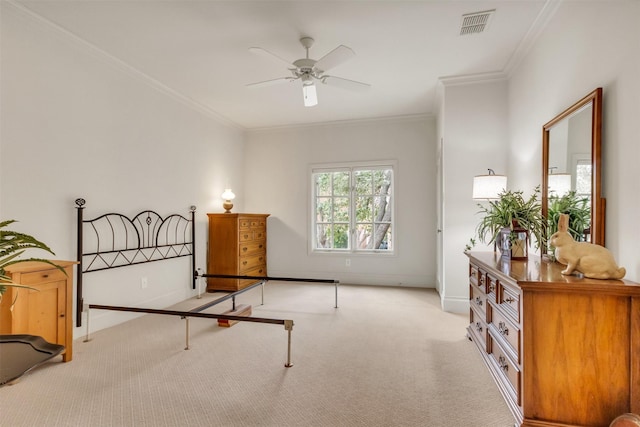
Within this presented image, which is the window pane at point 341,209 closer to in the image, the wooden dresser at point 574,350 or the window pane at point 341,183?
the window pane at point 341,183

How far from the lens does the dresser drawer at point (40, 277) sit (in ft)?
7.39

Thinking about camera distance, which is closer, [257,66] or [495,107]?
[257,66]

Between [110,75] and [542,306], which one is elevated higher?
[110,75]

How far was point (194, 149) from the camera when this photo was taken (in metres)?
4.77

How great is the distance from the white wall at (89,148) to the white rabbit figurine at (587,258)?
377cm

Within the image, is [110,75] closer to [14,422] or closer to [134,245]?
[134,245]

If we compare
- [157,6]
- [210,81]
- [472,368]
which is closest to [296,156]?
[210,81]

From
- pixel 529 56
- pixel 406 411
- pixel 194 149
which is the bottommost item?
pixel 406 411

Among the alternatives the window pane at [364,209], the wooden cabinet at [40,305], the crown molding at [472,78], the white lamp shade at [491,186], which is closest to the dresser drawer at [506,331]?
the white lamp shade at [491,186]

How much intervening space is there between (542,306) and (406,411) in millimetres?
978

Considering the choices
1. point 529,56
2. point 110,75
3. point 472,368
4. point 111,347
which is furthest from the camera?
point 110,75

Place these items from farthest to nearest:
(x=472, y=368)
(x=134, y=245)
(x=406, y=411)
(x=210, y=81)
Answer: (x=210, y=81)
(x=134, y=245)
(x=472, y=368)
(x=406, y=411)

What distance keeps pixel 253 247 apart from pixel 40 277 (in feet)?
10.7

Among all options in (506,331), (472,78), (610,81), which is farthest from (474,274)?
(472,78)
